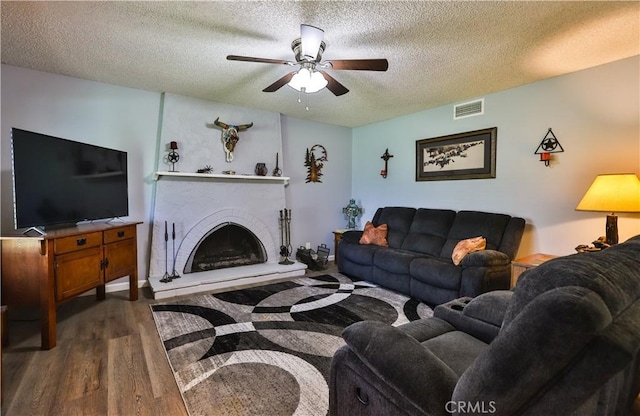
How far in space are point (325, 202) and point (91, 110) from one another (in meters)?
3.48

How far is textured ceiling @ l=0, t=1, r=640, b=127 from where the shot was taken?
2.11 meters

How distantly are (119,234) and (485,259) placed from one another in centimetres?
370

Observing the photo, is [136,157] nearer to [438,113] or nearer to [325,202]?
[325,202]

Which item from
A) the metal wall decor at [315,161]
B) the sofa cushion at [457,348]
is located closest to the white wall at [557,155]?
the metal wall decor at [315,161]

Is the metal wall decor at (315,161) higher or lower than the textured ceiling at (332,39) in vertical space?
lower

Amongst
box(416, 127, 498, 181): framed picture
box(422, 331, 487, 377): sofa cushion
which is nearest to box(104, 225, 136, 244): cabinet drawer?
box(422, 331, 487, 377): sofa cushion

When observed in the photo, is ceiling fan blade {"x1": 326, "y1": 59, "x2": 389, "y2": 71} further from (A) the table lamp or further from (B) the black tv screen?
(B) the black tv screen

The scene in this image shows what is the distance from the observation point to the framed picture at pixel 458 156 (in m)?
3.86

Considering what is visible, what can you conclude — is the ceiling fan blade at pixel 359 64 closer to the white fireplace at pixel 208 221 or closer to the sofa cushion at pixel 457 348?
the sofa cushion at pixel 457 348

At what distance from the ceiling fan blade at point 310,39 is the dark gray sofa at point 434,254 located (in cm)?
238

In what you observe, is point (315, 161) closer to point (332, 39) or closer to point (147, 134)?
point (147, 134)

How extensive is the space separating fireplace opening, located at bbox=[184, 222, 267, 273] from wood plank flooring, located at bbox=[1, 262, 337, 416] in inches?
49.3

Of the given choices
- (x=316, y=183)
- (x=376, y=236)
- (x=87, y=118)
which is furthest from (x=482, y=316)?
(x=87, y=118)

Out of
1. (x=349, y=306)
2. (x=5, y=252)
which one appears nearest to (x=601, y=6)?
(x=349, y=306)
